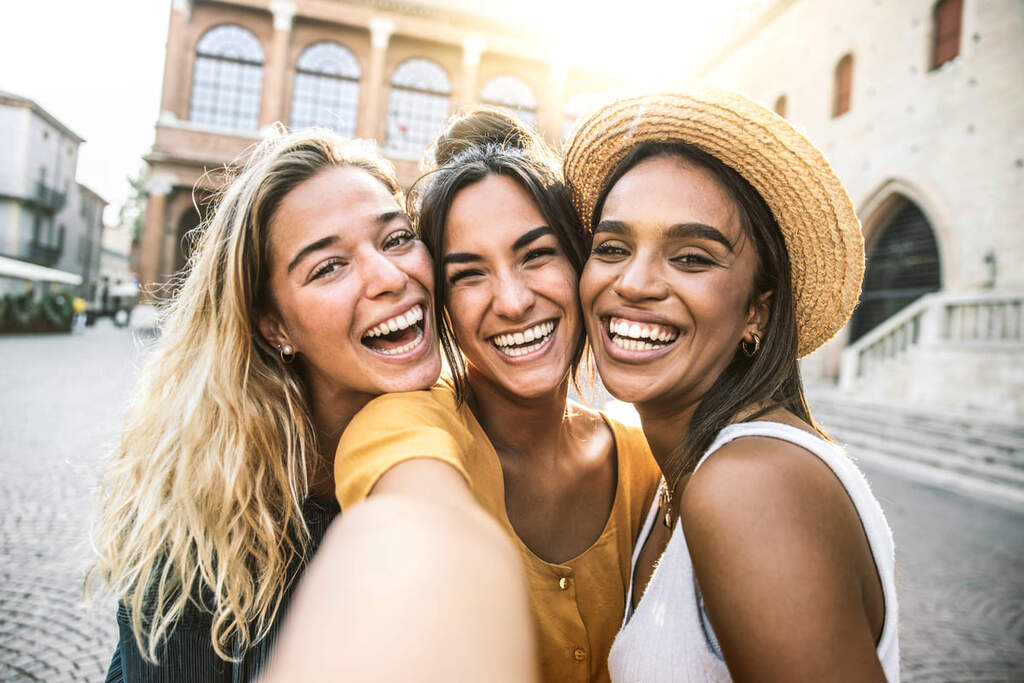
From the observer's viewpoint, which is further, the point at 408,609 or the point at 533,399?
the point at 533,399

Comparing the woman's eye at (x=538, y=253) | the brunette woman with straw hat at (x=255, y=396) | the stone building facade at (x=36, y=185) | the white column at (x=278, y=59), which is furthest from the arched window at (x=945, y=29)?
the stone building facade at (x=36, y=185)

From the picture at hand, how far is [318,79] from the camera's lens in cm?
2338

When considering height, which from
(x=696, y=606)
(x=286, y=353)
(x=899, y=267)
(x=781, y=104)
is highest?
(x=781, y=104)

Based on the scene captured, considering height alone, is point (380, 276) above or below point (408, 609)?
above

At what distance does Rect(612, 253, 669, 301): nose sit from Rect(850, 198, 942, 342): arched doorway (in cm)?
1452

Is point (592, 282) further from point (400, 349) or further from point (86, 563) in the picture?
point (86, 563)

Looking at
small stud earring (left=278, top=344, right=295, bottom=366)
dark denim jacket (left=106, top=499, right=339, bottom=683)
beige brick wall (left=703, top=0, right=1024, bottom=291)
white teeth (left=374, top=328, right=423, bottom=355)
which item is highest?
beige brick wall (left=703, top=0, right=1024, bottom=291)

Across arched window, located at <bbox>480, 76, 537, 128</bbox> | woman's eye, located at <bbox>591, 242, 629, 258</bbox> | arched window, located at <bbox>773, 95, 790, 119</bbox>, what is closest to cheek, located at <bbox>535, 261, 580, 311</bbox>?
woman's eye, located at <bbox>591, 242, 629, 258</bbox>

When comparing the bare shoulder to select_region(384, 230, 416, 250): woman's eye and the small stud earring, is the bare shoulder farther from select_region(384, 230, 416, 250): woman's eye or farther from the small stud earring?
the small stud earring

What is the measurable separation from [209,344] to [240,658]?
1.02 m

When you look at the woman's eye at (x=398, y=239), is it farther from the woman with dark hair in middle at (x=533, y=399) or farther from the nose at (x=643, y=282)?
the nose at (x=643, y=282)

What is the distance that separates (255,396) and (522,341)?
0.96 m

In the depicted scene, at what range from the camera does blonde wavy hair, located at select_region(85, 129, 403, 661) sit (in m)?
1.80

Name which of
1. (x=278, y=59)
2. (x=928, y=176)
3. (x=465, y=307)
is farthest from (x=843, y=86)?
(x=465, y=307)
